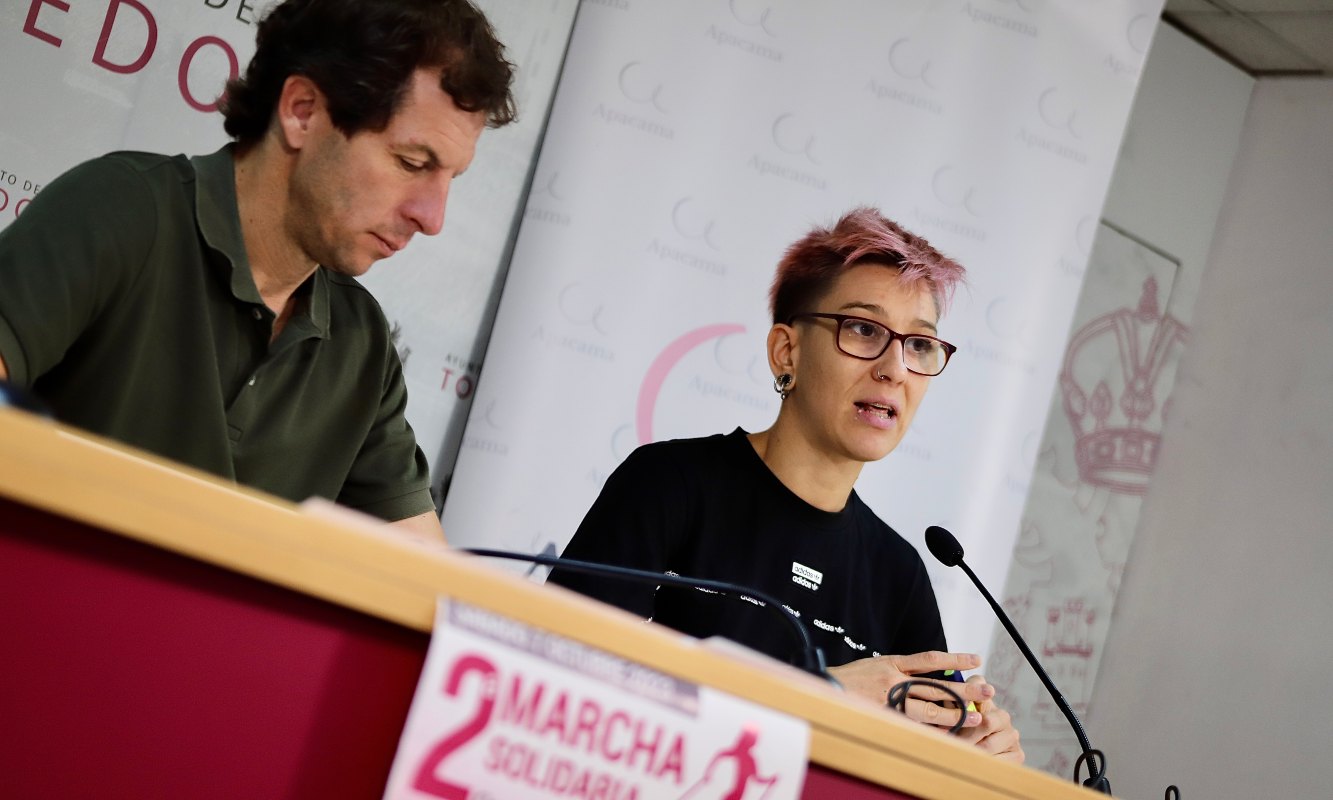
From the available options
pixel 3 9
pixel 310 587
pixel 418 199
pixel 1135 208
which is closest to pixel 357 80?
pixel 418 199

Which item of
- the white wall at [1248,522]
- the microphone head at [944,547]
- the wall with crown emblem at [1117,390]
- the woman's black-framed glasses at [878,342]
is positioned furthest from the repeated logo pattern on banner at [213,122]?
the white wall at [1248,522]

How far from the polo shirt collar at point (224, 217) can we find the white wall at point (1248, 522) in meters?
3.01

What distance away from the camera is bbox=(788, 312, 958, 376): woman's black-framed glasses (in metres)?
1.93

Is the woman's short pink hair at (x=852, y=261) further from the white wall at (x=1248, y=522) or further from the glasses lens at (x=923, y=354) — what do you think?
the white wall at (x=1248, y=522)

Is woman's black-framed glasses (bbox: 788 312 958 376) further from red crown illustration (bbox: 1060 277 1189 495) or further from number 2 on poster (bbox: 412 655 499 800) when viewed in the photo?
red crown illustration (bbox: 1060 277 1189 495)

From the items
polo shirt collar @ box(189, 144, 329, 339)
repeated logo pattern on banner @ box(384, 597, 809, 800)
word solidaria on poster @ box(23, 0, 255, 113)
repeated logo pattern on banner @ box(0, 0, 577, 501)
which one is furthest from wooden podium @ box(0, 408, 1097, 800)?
word solidaria on poster @ box(23, 0, 255, 113)

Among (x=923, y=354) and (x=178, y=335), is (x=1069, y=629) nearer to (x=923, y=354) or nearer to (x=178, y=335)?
(x=923, y=354)

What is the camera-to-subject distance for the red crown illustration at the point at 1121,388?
12.6 feet

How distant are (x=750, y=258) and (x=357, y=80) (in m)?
1.48

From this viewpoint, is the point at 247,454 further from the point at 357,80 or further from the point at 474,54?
the point at 474,54

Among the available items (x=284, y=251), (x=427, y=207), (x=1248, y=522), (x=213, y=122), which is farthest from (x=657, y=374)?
(x=1248, y=522)

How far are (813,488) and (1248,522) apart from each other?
7.72 ft

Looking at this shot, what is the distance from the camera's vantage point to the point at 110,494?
24.3 inches

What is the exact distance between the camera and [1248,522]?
3.68 m
